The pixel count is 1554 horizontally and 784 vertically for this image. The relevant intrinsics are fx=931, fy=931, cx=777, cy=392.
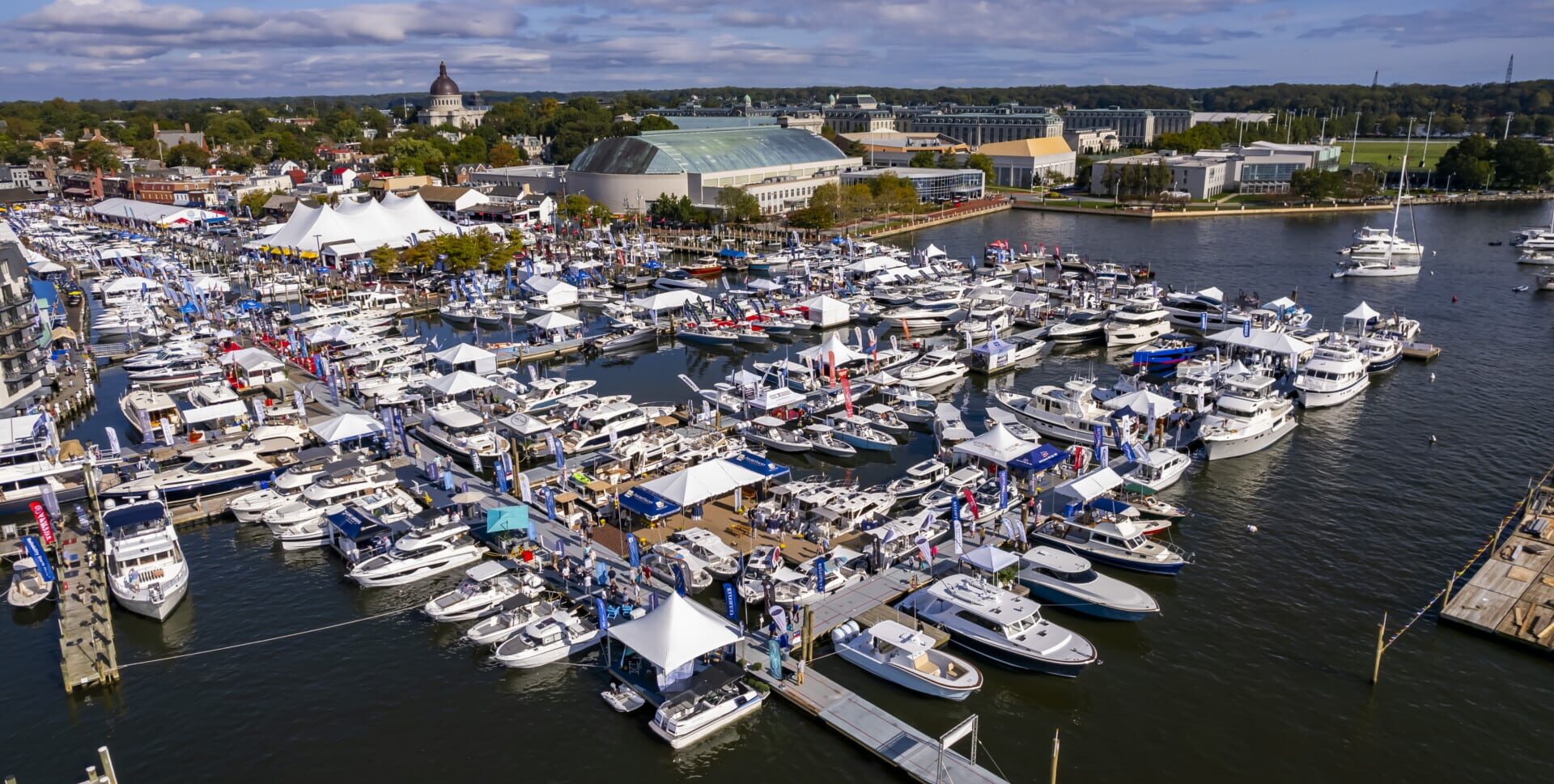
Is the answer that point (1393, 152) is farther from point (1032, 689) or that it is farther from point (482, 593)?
point (482, 593)

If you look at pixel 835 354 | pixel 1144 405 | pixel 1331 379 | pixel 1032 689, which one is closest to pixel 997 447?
pixel 1144 405

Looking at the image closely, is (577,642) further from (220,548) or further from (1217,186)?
(1217,186)

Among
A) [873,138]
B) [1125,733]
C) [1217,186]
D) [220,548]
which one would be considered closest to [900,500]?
[1125,733]

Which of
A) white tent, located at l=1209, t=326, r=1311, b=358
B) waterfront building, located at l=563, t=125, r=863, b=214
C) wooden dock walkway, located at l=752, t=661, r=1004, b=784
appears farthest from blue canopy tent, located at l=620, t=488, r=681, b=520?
waterfront building, located at l=563, t=125, r=863, b=214

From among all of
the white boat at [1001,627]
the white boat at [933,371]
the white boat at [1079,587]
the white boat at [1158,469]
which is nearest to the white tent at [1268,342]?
the white boat at [933,371]

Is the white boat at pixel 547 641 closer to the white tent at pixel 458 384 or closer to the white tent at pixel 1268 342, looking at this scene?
the white tent at pixel 458 384

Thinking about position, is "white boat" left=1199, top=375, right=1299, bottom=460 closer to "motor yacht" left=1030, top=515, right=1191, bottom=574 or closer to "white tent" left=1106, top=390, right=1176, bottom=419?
"white tent" left=1106, top=390, right=1176, bottom=419
